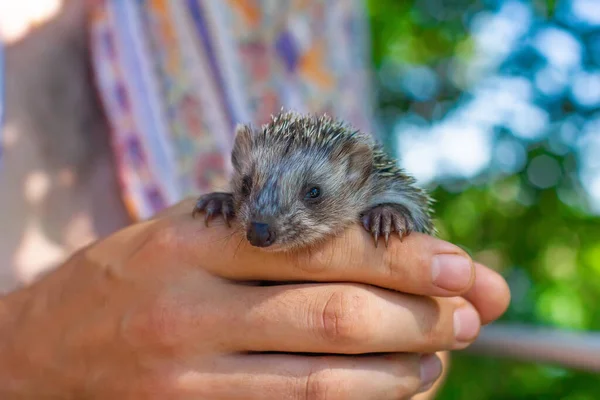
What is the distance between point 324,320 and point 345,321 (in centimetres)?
6

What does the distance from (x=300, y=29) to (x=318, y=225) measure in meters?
1.42

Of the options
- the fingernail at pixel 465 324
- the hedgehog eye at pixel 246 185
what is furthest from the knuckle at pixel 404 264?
the hedgehog eye at pixel 246 185

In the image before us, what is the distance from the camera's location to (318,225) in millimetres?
1680

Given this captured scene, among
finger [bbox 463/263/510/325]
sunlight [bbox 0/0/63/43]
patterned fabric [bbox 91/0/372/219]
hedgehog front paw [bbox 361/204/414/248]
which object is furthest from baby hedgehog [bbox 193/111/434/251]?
sunlight [bbox 0/0/63/43]

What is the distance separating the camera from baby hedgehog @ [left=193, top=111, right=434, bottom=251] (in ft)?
5.40

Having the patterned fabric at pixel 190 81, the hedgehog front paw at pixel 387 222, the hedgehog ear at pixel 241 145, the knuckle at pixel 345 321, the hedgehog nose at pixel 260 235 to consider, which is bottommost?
the knuckle at pixel 345 321

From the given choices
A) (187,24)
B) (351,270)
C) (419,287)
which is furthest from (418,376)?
(187,24)

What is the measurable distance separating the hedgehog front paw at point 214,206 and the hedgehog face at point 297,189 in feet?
0.11

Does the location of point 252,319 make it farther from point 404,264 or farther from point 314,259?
point 404,264

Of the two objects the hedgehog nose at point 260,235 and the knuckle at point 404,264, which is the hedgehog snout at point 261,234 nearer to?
the hedgehog nose at point 260,235

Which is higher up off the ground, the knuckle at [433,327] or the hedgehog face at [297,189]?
the hedgehog face at [297,189]

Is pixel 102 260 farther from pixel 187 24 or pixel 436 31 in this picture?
pixel 436 31

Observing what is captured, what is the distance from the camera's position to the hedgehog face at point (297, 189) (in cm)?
163

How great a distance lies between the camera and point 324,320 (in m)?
1.49
